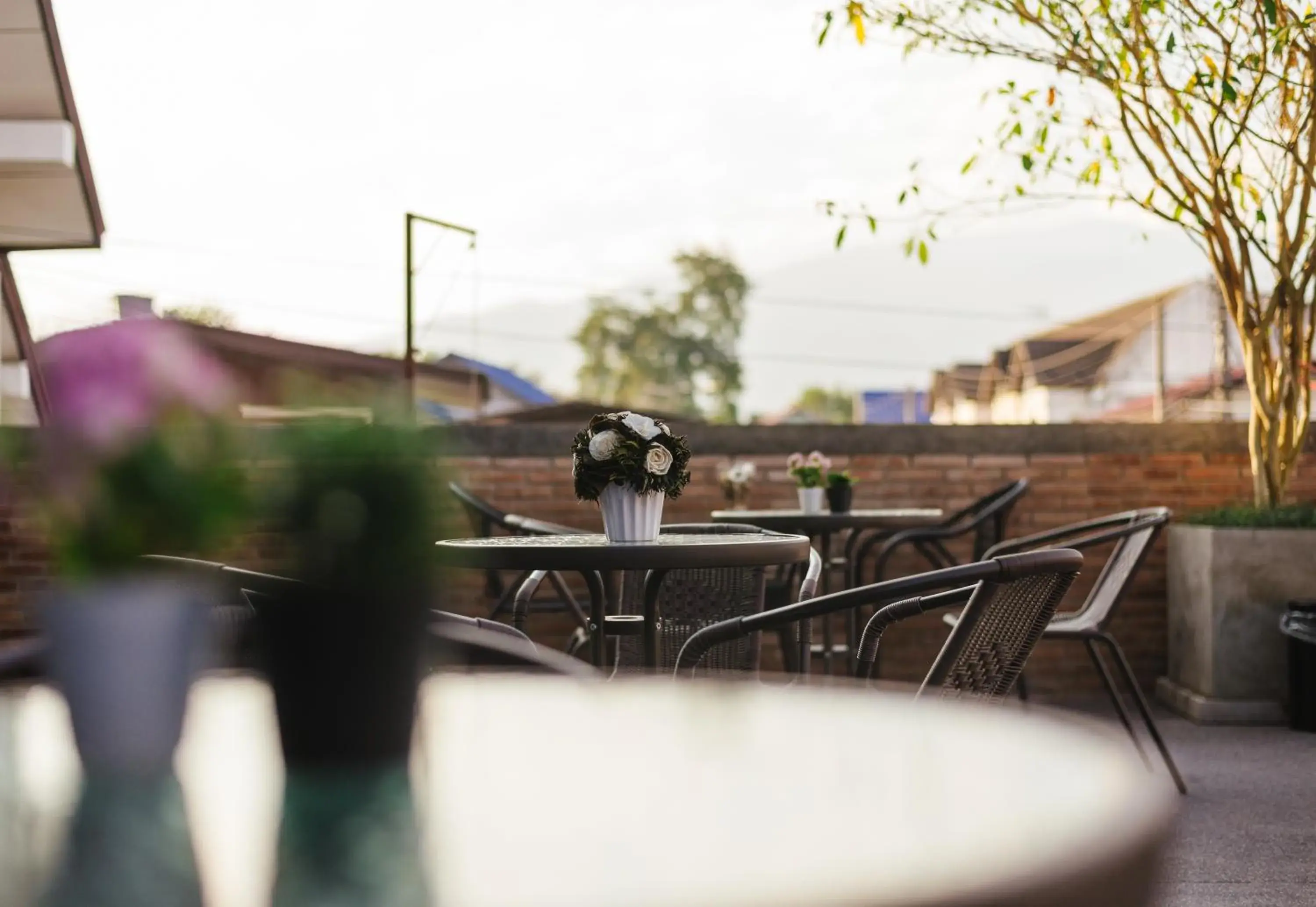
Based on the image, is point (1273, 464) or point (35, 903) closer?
point (35, 903)

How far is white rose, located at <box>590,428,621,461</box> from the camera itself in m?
3.04

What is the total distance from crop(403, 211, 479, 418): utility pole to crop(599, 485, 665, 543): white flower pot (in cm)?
404

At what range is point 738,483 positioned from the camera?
18.6 ft

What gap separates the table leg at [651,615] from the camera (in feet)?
10.6

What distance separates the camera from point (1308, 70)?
4957mm

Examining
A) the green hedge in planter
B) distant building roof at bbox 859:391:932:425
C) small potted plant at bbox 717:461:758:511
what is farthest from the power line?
the green hedge in planter

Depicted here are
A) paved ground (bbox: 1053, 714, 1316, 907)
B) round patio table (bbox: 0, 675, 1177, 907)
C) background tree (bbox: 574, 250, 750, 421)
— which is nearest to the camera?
round patio table (bbox: 0, 675, 1177, 907)

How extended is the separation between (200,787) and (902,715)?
1.52ft

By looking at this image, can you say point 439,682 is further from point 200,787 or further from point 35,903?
point 35,903

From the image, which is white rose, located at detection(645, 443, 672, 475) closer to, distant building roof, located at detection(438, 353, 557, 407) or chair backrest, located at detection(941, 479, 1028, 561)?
chair backrest, located at detection(941, 479, 1028, 561)

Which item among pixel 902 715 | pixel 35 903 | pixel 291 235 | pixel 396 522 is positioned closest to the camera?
pixel 35 903

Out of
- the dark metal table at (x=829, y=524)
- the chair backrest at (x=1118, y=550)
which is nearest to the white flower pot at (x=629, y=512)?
the chair backrest at (x=1118, y=550)

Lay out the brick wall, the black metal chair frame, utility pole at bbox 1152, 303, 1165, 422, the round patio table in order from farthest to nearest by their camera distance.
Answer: utility pole at bbox 1152, 303, 1165, 422 < the brick wall < the black metal chair frame < the round patio table

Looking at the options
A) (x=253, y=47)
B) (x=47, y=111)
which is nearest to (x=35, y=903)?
(x=47, y=111)
